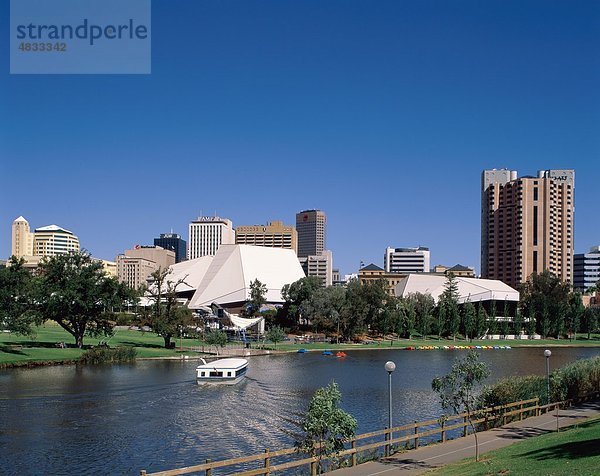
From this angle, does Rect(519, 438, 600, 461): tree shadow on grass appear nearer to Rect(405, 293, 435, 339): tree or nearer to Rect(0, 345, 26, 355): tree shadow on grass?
Rect(0, 345, 26, 355): tree shadow on grass

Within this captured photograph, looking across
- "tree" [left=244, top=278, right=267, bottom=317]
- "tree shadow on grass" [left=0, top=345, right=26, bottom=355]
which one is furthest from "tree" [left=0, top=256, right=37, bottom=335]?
"tree" [left=244, top=278, right=267, bottom=317]

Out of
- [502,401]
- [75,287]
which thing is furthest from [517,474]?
[75,287]

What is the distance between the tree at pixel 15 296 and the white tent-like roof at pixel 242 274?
8241 centimetres

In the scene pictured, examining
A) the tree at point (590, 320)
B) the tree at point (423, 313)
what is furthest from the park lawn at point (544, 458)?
the tree at point (590, 320)

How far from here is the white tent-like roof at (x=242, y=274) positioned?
164875 millimetres

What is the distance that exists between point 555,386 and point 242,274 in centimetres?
13039

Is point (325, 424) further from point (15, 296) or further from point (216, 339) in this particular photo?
point (216, 339)

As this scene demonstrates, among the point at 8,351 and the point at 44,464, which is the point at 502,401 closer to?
the point at 44,464

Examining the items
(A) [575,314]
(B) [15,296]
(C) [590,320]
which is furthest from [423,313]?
(B) [15,296]

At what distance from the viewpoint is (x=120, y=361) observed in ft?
254

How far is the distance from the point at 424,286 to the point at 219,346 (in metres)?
112

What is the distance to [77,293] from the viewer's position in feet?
271

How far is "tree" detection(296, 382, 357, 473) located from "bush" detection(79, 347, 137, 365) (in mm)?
54362

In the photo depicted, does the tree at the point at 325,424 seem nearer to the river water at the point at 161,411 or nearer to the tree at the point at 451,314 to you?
the river water at the point at 161,411
